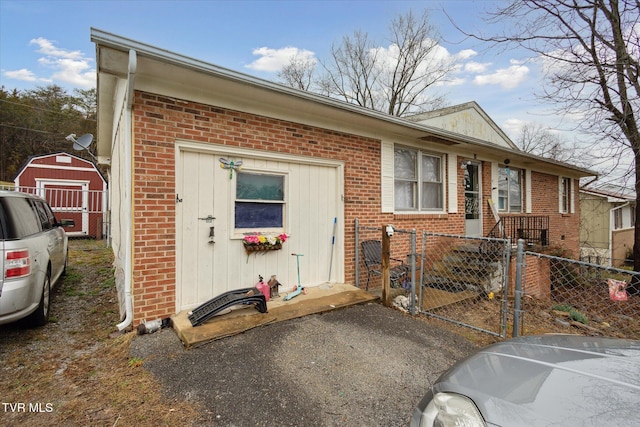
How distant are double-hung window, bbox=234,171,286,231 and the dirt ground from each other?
184cm

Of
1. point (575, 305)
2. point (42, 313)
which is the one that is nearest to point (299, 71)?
point (575, 305)

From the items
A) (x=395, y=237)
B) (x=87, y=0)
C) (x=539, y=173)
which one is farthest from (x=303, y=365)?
(x=539, y=173)

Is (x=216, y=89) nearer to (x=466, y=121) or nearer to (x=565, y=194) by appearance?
(x=466, y=121)

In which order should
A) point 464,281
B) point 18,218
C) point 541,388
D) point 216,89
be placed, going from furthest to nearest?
point 464,281 → point 216,89 → point 18,218 → point 541,388

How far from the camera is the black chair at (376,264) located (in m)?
5.20

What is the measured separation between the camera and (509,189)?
8.77 m

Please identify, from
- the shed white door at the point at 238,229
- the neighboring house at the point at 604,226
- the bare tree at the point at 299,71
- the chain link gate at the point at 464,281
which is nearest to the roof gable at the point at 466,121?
the chain link gate at the point at 464,281

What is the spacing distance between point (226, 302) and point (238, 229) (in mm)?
993

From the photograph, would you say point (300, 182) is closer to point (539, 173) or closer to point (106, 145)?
point (106, 145)

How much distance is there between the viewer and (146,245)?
3.36 m

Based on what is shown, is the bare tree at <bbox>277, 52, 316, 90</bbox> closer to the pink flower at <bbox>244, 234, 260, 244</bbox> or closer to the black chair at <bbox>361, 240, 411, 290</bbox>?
the black chair at <bbox>361, 240, 411, 290</bbox>

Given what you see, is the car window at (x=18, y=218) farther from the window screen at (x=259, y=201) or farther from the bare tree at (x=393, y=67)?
the bare tree at (x=393, y=67)

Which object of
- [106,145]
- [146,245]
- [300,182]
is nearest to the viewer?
[146,245]

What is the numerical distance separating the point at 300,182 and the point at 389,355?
2687 millimetres
